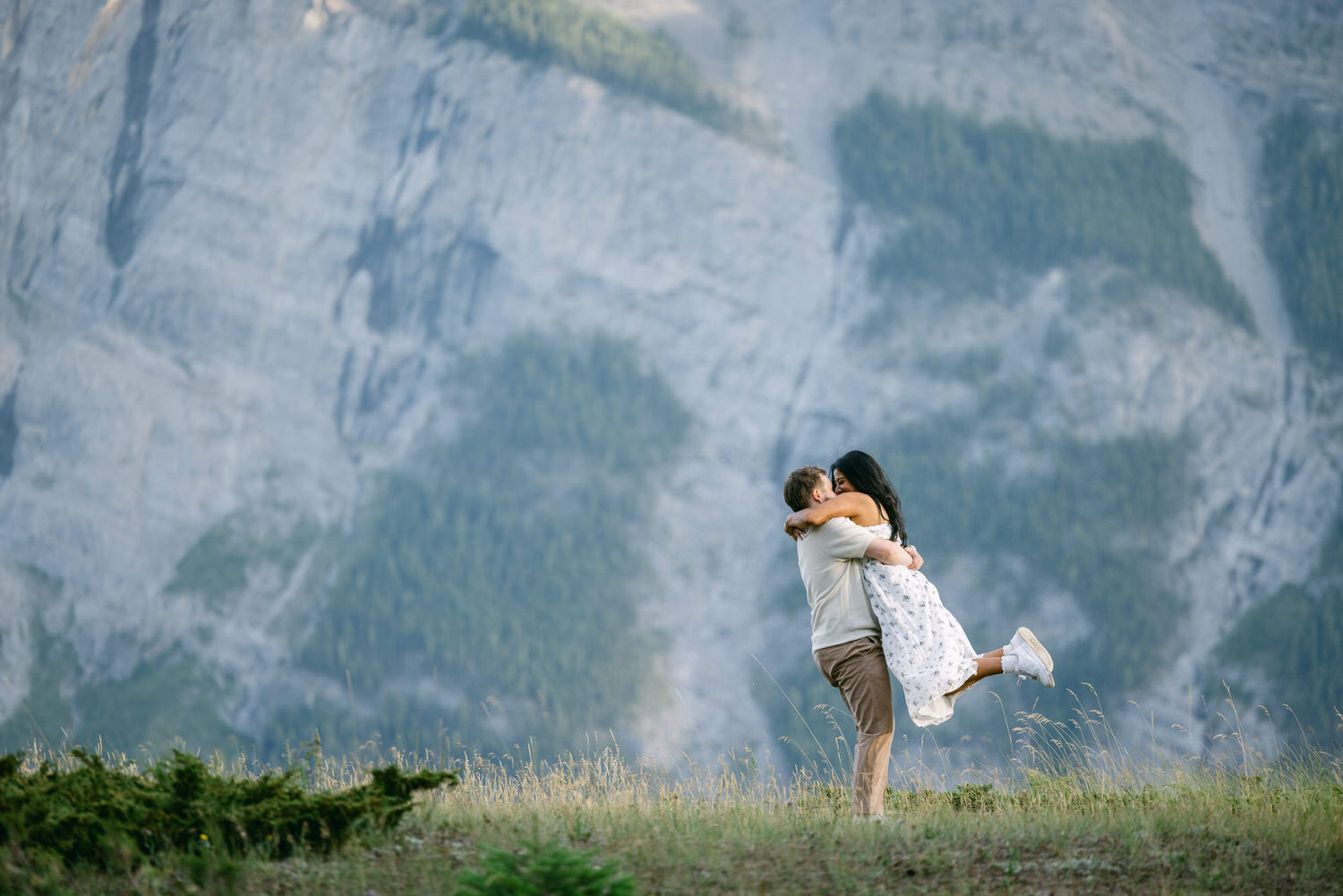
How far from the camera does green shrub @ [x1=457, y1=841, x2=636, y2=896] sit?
488 centimetres

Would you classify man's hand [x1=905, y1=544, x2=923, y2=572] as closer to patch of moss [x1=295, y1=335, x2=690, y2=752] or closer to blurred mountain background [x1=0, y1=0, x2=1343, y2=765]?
patch of moss [x1=295, y1=335, x2=690, y2=752]

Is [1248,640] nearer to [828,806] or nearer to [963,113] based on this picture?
[963,113]

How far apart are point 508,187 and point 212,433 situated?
51701 millimetres

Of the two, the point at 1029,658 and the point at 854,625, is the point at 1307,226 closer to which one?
the point at 1029,658

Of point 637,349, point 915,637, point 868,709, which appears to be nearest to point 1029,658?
point 915,637

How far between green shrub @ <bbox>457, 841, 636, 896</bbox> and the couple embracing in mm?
2254

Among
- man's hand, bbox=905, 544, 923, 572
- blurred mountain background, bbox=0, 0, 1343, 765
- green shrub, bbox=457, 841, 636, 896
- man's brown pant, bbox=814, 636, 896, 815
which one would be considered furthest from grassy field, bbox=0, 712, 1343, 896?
blurred mountain background, bbox=0, 0, 1343, 765

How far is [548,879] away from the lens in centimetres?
496

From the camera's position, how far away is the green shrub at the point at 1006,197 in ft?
527

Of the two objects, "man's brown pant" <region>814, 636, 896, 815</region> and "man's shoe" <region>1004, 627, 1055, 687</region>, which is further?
"man's shoe" <region>1004, 627, 1055, 687</region>

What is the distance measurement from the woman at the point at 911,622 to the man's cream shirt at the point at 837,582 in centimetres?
6

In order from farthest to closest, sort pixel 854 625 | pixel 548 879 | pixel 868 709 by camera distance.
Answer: pixel 854 625, pixel 868 709, pixel 548 879

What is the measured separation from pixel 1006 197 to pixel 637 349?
2329 inches

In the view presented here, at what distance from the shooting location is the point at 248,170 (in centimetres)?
15625
